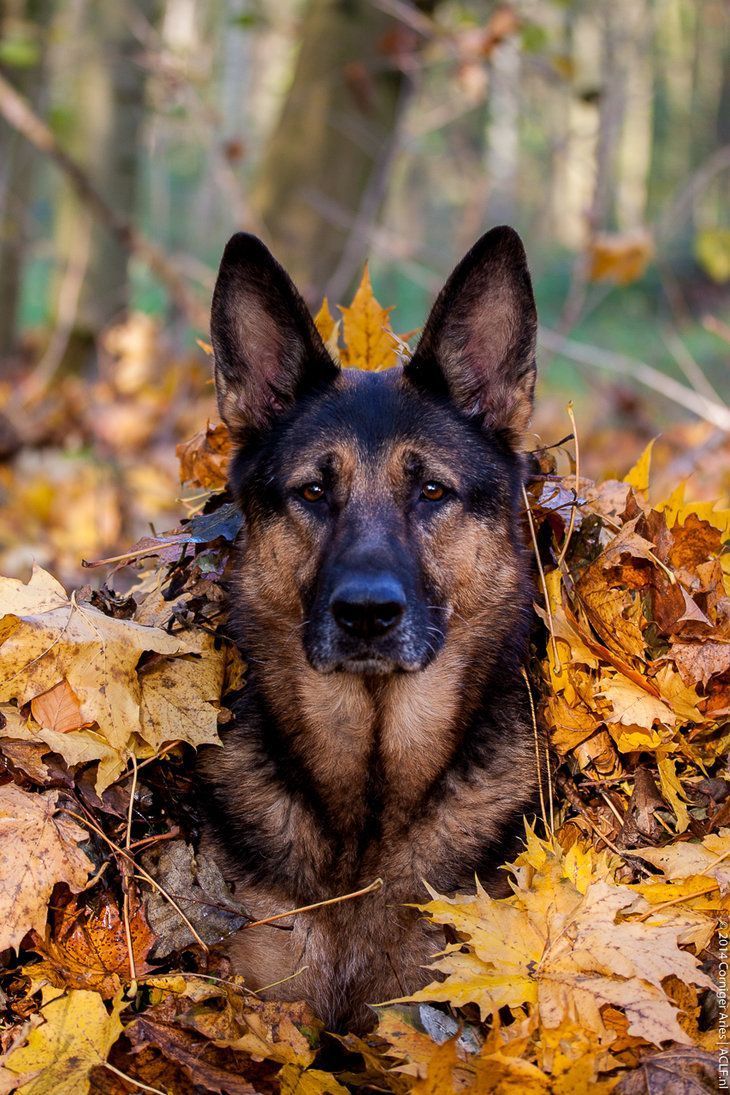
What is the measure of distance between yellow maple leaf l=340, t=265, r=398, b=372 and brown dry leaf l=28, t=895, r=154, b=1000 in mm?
2389

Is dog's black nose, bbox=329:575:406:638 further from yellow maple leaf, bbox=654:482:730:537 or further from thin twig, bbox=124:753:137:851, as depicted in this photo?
yellow maple leaf, bbox=654:482:730:537

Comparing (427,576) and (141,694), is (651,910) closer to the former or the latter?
(427,576)

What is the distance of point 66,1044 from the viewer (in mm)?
2902

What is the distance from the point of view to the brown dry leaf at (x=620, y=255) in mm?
7848

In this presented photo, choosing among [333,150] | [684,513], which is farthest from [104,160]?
[684,513]

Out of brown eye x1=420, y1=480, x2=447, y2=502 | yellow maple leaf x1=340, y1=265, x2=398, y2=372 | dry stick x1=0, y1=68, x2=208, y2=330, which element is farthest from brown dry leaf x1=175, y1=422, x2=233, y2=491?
dry stick x1=0, y1=68, x2=208, y2=330

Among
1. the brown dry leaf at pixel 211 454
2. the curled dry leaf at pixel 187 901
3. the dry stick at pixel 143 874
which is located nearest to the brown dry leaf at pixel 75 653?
the dry stick at pixel 143 874

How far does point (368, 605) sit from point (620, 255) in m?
5.55

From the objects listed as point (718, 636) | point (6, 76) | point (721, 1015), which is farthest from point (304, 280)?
point (721, 1015)

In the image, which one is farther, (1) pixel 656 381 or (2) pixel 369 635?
(1) pixel 656 381

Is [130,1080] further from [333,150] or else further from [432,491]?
[333,150]

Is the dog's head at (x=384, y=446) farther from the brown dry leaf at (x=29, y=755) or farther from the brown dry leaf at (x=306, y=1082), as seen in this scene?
the brown dry leaf at (x=306, y=1082)

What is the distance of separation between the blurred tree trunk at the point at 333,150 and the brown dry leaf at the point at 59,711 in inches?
278

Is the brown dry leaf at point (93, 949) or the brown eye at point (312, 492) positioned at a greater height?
the brown eye at point (312, 492)
